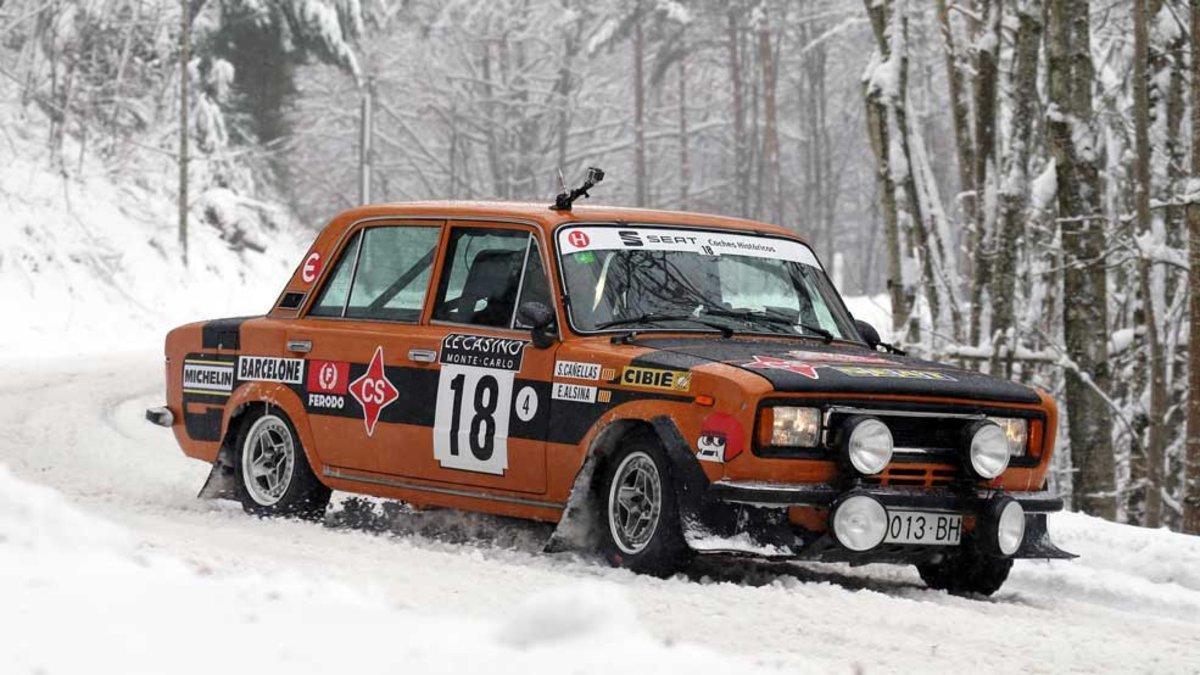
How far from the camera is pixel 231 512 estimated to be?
9.91m

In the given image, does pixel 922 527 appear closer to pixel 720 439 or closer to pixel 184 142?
pixel 720 439

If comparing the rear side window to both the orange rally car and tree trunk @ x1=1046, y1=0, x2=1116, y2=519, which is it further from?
tree trunk @ x1=1046, y1=0, x2=1116, y2=519

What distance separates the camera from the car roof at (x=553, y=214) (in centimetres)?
897

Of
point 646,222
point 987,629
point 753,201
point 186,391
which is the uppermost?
point 753,201

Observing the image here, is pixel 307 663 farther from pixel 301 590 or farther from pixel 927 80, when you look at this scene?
pixel 927 80

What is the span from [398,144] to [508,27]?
497cm

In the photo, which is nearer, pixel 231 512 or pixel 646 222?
pixel 646 222

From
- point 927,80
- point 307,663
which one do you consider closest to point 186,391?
point 307,663

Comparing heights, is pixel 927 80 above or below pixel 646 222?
above

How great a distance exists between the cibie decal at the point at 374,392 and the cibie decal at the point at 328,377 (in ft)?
0.40

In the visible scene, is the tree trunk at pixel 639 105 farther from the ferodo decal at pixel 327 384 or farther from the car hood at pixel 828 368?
the car hood at pixel 828 368

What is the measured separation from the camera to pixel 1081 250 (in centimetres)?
1366

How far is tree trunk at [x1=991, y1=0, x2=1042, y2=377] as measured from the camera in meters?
14.8

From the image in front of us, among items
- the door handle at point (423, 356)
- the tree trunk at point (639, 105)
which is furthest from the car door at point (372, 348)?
the tree trunk at point (639, 105)
